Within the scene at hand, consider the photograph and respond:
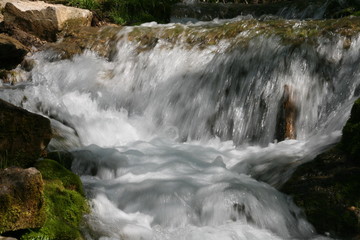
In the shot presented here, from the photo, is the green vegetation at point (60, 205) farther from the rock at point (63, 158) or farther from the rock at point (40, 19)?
the rock at point (40, 19)

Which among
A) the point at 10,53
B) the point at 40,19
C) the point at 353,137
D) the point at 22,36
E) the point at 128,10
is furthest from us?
the point at 128,10

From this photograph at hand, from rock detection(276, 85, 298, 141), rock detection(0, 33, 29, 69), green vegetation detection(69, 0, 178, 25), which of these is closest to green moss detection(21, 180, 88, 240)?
rock detection(276, 85, 298, 141)

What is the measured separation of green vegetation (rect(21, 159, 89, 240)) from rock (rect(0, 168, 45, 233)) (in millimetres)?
107

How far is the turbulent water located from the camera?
4102mm

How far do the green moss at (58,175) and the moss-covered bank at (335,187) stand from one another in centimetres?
198

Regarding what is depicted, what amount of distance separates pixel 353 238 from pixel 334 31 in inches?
153

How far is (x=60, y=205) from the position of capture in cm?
361

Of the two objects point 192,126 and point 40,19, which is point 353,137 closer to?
point 192,126

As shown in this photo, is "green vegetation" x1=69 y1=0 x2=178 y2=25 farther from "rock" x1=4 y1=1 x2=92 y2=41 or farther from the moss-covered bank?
the moss-covered bank

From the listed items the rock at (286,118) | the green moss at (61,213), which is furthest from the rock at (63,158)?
the rock at (286,118)

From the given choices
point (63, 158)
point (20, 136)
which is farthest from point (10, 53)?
point (20, 136)

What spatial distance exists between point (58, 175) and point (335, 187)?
2505mm

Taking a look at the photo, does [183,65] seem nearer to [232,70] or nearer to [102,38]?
[232,70]

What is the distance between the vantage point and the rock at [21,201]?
9.66 ft
